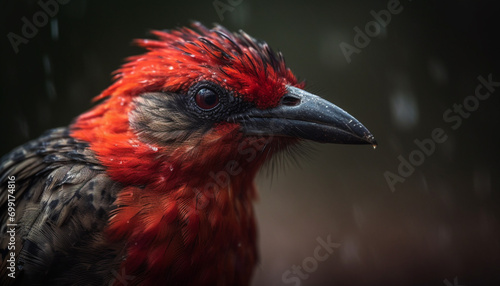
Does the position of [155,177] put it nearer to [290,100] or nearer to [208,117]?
[208,117]

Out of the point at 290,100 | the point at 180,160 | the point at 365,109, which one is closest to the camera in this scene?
the point at 180,160

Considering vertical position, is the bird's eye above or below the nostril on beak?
above

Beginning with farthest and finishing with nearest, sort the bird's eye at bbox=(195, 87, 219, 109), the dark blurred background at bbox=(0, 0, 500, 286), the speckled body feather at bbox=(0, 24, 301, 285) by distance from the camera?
the dark blurred background at bbox=(0, 0, 500, 286) < the bird's eye at bbox=(195, 87, 219, 109) < the speckled body feather at bbox=(0, 24, 301, 285)

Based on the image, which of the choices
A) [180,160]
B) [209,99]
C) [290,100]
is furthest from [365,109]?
[180,160]

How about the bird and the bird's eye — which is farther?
the bird's eye

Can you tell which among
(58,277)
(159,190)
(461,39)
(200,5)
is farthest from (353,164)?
(58,277)

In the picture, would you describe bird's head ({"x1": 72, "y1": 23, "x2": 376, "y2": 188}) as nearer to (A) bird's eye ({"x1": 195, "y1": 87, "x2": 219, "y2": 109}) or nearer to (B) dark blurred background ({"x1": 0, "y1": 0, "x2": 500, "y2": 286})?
(A) bird's eye ({"x1": 195, "y1": 87, "x2": 219, "y2": 109})

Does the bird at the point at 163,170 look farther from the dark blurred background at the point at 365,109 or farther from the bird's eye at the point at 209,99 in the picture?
the dark blurred background at the point at 365,109

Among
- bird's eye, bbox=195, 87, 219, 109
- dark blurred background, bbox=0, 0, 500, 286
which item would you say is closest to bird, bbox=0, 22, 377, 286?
bird's eye, bbox=195, 87, 219, 109

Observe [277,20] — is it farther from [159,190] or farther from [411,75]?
[159,190]
